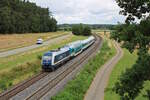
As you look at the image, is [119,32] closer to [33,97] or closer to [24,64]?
[33,97]

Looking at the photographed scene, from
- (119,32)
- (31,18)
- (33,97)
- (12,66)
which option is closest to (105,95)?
(33,97)

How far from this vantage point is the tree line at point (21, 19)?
11731 cm

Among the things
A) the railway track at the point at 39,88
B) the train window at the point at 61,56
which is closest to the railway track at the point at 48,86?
the railway track at the point at 39,88

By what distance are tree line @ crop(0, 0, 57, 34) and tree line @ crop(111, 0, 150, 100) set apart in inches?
4110

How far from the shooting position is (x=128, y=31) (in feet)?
48.2

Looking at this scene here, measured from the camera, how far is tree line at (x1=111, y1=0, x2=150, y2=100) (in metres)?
13.8

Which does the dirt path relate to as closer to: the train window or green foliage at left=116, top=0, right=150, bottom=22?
the train window

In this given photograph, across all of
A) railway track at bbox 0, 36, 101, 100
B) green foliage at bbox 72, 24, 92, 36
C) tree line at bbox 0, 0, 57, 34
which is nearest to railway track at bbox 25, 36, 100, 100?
railway track at bbox 0, 36, 101, 100

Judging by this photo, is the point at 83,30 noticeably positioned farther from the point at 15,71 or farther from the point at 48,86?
the point at 48,86

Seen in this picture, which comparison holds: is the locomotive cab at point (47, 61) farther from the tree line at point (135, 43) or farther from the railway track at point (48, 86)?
the tree line at point (135, 43)

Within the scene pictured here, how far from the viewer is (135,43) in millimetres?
14078

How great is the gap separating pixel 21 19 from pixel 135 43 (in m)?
123

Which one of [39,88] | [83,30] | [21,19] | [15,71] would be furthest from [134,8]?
[83,30]

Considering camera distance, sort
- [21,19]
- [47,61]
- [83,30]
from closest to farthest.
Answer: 1. [47,61]
2. [21,19]
3. [83,30]
